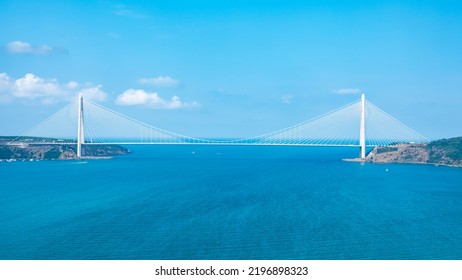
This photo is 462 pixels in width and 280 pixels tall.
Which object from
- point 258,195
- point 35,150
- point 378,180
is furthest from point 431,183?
point 35,150

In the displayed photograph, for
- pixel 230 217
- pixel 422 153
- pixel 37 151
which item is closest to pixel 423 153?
pixel 422 153

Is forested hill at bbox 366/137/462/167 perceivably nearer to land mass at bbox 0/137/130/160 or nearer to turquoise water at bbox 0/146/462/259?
turquoise water at bbox 0/146/462/259

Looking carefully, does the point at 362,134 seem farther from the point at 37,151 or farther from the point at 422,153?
the point at 37,151

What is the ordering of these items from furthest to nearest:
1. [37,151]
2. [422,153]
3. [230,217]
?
[37,151], [422,153], [230,217]

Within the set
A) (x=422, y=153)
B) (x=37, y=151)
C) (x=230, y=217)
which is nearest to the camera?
(x=230, y=217)

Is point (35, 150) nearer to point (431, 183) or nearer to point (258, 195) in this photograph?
point (258, 195)

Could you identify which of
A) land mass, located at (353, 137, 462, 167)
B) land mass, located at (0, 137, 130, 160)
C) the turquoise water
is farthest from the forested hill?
land mass, located at (0, 137, 130, 160)
